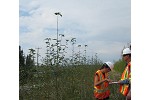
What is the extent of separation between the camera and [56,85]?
173 inches

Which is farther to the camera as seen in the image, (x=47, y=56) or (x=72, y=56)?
(x=72, y=56)

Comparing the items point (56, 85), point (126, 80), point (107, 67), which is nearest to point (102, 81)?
point (107, 67)

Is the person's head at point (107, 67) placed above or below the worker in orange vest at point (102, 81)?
above

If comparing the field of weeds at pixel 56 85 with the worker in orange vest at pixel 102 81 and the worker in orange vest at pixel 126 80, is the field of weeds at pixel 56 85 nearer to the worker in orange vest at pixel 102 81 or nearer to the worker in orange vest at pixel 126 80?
the worker in orange vest at pixel 102 81

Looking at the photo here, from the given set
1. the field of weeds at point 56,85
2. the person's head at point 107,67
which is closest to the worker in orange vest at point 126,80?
the person's head at point 107,67

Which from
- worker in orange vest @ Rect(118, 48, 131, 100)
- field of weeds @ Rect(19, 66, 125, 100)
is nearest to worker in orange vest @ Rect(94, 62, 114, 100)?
worker in orange vest @ Rect(118, 48, 131, 100)

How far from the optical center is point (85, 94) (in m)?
4.74

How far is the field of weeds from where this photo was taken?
437 centimetres

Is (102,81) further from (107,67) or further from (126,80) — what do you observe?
(126,80)

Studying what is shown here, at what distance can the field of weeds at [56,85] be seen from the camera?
14.3 ft
